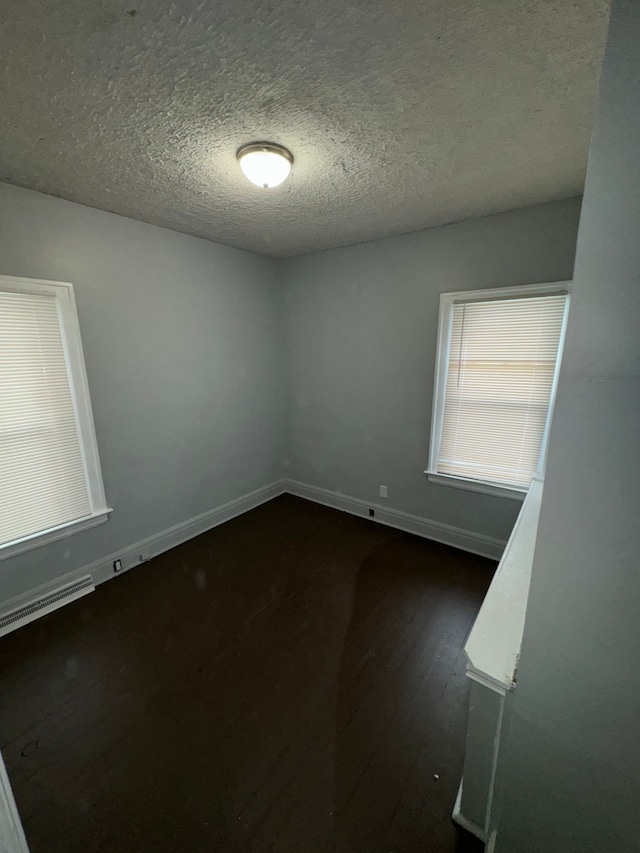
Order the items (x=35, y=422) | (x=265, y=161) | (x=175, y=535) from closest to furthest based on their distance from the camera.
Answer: (x=265, y=161), (x=35, y=422), (x=175, y=535)

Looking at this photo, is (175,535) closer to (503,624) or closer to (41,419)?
(41,419)

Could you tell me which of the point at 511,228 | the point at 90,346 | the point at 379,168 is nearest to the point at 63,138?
the point at 90,346

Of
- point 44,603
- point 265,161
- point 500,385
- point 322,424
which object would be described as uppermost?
point 265,161

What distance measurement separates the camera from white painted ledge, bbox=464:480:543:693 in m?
1.03

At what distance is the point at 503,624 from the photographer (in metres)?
1.23

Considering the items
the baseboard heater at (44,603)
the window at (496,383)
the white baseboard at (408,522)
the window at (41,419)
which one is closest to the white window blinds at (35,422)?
the window at (41,419)

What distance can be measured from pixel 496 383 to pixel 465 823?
2.41 m

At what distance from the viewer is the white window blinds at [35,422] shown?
6.56 feet

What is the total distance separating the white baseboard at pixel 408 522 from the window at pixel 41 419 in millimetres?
2132

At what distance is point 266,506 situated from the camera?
3.74m

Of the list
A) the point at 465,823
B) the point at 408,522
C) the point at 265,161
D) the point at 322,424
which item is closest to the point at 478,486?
the point at 408,522

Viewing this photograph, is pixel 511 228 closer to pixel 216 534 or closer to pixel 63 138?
pixel 63 138

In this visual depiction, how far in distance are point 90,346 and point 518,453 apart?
3271mm

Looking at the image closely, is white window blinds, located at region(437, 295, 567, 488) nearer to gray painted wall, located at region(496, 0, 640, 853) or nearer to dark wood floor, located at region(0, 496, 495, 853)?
dark wood floor, located at region(0, 496, 495, 853)
